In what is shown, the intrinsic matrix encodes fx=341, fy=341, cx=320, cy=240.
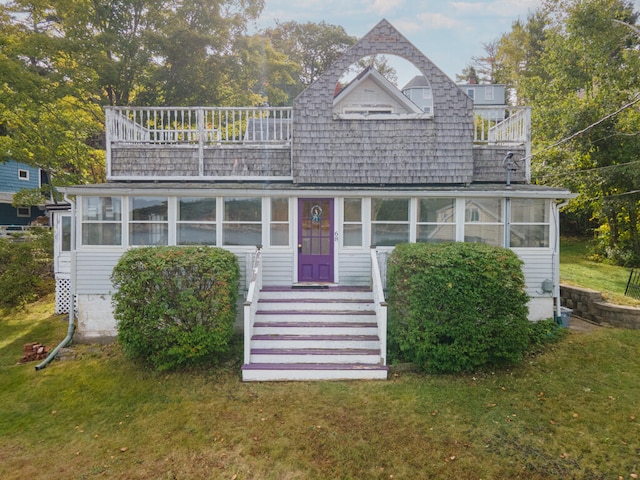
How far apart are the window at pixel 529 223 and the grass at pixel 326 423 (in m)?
2.36

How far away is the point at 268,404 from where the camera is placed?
17.0 ft

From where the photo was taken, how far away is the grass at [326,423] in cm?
390

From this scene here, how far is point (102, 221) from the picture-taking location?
766cm

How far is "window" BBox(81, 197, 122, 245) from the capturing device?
300 inches

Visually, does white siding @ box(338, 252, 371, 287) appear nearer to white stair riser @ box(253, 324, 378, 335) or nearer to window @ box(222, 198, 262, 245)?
white stair riser @ box(253, 324, 378, 335)

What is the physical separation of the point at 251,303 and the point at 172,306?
1.35m

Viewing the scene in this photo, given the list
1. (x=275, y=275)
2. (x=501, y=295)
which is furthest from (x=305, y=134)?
(x=501, y=295)

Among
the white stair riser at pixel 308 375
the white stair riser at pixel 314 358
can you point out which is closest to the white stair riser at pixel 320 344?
the white stair riser at pixel 314 358

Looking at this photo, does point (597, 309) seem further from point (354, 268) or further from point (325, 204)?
point (325, 204)

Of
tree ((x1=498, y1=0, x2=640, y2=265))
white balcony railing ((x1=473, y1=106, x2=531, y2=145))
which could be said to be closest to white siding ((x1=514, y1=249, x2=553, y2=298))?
white balcony railing ((x1=473, y1=106, x2=531, y2=145))

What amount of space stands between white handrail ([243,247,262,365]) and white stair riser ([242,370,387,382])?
277 mm

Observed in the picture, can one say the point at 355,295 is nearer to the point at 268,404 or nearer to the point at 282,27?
the point at 268,404

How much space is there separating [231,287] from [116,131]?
5.79 meters

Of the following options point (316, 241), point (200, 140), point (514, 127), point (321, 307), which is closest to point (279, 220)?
point (316, 241)
